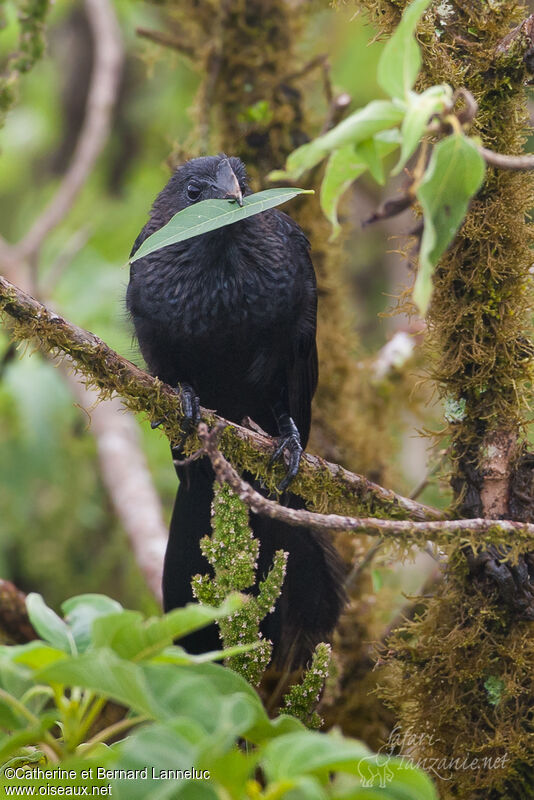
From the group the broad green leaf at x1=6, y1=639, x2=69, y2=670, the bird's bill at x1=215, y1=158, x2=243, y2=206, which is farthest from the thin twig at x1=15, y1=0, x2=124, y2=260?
the broad green leaf at x1=6, y1=639, x2=69, y2=670

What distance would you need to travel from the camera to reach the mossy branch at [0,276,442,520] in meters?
2.10

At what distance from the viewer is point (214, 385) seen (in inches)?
112

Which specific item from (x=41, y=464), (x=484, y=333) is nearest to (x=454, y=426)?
(x=484, y=333)

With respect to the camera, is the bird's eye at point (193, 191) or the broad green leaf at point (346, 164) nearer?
the broad green leaf at point (346, 164)

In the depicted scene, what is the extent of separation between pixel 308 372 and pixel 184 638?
99 cm

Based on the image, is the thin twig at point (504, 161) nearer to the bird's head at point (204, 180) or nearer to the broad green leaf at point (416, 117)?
the broad green leaf at point (416, 117)

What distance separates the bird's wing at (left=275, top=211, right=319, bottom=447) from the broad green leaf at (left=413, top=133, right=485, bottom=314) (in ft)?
5.25

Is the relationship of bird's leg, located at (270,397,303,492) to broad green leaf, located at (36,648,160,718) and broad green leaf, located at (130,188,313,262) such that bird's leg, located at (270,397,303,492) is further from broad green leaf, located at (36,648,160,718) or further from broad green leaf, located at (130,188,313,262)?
broad green leaf, located at (36,648,160,718)

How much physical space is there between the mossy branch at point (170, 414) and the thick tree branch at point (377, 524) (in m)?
0.27

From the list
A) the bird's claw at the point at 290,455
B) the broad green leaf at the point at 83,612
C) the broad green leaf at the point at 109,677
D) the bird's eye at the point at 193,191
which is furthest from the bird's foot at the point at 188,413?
the broad green leaf at the point at 109,677

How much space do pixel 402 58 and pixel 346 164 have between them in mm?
173

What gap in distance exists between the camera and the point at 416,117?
1099mm

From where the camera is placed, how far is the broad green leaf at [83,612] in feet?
4.19

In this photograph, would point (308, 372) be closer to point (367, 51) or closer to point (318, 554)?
point (318, 554)
